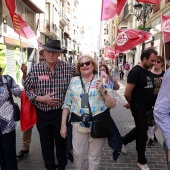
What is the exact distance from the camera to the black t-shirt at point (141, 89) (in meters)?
3.60

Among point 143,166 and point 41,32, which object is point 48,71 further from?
point 41,32

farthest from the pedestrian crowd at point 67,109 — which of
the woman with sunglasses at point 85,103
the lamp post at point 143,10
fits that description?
the lamp post at point 143,10

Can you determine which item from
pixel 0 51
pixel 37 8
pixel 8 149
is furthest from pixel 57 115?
pixel 37 8

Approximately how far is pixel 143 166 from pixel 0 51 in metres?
2.83

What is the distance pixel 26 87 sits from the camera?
3164 mm

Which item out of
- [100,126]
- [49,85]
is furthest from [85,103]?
[49,85]

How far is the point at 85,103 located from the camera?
2.70m

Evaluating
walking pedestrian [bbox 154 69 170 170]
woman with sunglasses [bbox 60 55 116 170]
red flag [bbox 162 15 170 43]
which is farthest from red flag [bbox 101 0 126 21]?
red flag [bbox 162 15 170 43]

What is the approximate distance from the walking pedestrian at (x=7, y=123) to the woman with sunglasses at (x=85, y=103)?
0.69 meters

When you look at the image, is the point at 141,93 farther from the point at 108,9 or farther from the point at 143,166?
the point at 108,9

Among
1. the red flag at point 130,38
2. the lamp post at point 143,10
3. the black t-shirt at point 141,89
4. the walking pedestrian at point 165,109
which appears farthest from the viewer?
the lamp post at point 143,10

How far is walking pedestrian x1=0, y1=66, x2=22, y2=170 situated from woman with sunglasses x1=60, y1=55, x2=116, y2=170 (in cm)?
69

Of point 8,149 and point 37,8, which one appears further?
point 37,8

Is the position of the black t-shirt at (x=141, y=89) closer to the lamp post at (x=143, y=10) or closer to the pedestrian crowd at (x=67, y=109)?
the pedestrian crowd at (x=67, y=109)
